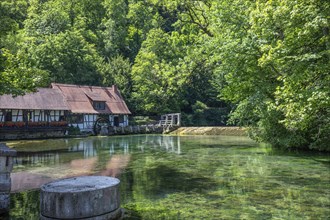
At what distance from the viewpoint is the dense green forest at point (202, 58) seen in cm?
1245

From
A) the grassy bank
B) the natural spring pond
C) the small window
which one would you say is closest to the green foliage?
the grassy bank

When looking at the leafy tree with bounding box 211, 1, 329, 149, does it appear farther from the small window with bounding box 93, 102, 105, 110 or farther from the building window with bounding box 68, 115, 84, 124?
the small window with bounding box 93, 102, 105, 110

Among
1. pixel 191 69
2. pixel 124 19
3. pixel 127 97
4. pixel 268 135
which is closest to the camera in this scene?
pixel 268 135

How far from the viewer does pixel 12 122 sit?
36656mm

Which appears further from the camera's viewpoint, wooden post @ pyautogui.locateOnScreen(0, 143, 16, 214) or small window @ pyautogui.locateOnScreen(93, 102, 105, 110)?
small window @ pyautogui.locateOnScreen(93, 102, 105, 110)

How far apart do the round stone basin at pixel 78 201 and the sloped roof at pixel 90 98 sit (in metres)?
37.4

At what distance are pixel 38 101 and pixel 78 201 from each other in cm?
3615

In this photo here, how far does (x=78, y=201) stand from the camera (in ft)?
20.6

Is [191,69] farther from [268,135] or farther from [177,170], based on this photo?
[177,170]

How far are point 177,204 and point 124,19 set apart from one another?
72.7 meters

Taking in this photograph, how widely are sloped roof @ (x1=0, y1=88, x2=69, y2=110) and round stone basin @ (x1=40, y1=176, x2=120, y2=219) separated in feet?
105

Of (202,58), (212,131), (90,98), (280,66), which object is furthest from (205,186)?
(90,98)

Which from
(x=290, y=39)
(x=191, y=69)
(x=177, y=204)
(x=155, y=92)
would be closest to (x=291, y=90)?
(x=290, y=39)

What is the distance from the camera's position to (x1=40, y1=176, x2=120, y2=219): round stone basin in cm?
627
